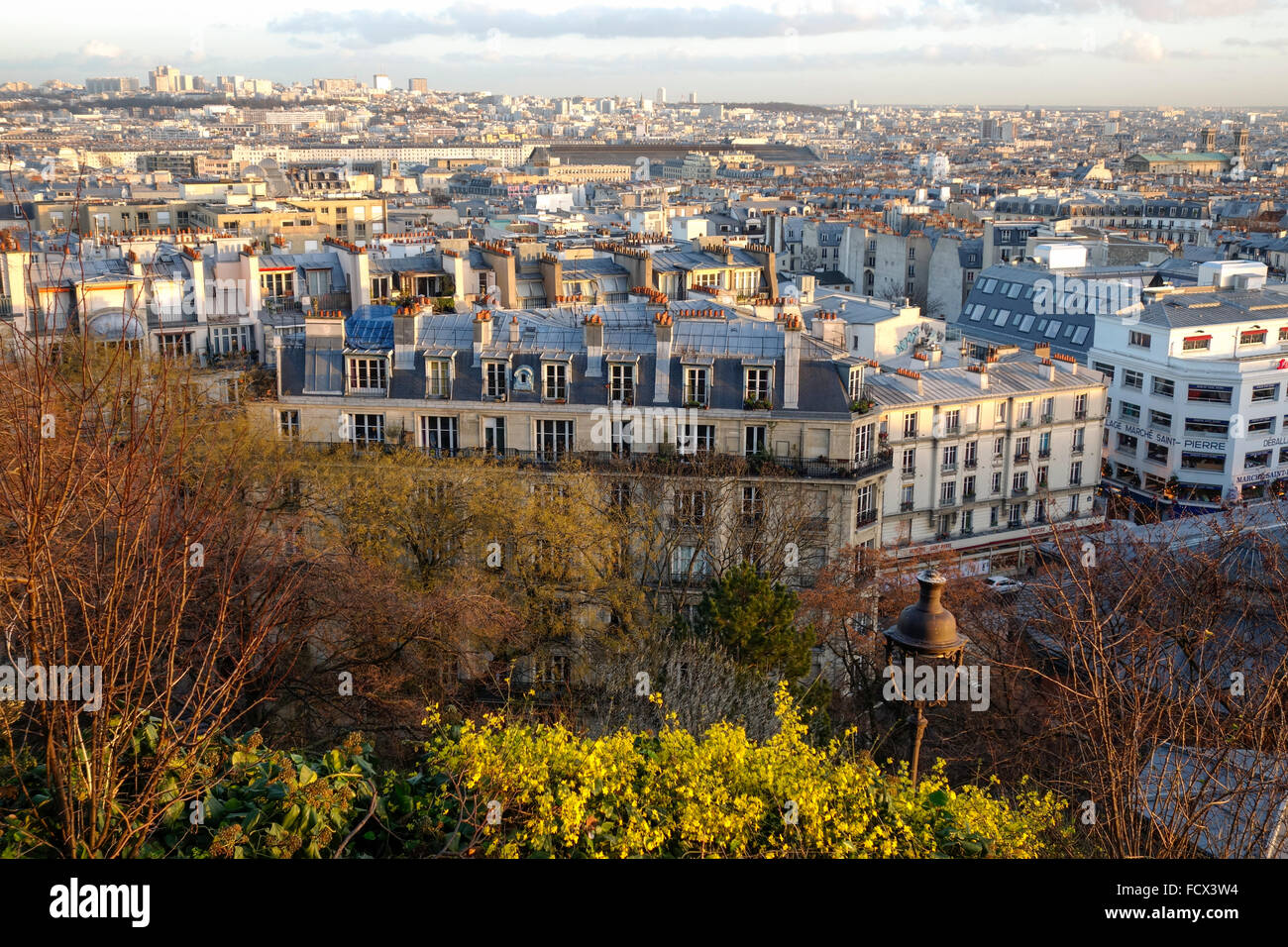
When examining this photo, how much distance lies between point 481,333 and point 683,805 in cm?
2173

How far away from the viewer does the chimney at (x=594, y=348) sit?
29875 mm

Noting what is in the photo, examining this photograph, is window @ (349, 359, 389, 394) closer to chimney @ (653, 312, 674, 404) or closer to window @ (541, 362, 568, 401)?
window @ (541, 362, 568, 401)

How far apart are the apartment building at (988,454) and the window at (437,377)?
1231 cm

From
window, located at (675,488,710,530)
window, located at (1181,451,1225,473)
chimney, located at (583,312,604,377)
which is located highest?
chimney, located at (583,312,604,377)

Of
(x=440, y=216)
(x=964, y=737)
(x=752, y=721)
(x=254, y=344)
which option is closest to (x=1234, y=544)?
(x=964, y=737)

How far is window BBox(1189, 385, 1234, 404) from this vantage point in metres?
46.3

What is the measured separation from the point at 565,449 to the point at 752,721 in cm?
1139

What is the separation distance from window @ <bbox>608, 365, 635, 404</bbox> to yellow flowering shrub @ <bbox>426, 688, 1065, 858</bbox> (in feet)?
63.7

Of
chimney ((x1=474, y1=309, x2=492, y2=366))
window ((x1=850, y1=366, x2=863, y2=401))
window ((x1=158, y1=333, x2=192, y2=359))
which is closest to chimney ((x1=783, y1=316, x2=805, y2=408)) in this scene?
window ((x1=850, y1=366, x2=863, y2=401))

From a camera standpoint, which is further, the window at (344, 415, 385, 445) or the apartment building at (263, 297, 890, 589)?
the window at (344, 415, 385, 445)

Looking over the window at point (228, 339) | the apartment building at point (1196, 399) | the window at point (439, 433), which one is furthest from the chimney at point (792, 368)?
the apartment building at point (1196, 399)

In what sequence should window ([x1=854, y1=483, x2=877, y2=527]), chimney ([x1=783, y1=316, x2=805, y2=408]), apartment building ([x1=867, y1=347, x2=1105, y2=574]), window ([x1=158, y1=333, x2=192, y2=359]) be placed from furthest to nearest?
apartment building ([x1=867, y1=347, x2=1105, y2=574]) < window ([x1=158, y1=333, x2=192, y2=359]) < window ([x1=854, y1=483, x2=877, y2=527]) < chimney ([x1=783, y1=316, x2=805, y2=408])

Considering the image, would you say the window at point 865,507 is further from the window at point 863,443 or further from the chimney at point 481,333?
the chimney at point 481,333
